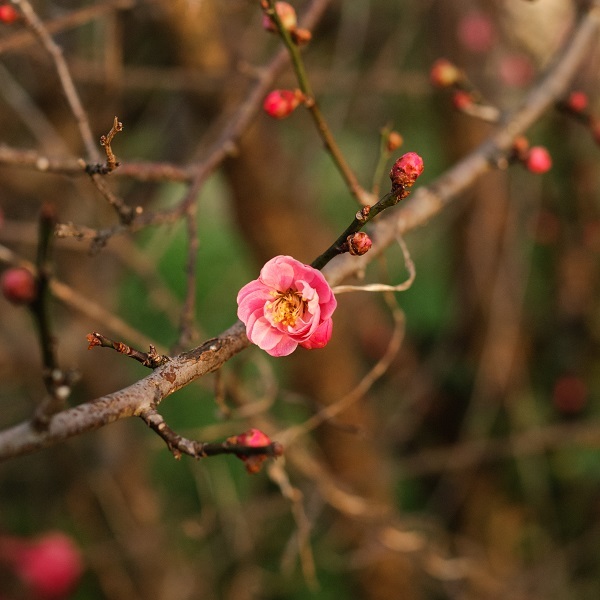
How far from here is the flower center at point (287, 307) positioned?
36.0 inches

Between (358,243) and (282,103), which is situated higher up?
(282,103)

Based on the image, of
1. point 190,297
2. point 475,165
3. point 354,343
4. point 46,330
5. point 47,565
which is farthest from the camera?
point 354,343

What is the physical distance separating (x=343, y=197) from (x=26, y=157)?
455cm

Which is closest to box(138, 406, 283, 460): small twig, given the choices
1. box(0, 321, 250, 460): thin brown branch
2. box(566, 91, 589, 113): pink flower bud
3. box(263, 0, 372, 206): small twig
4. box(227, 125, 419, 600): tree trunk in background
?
box(0, 321, 250, 460): thin brown branch

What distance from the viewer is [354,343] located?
334cm

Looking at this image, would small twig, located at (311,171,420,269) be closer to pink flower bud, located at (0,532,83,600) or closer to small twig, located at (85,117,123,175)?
small twig, located at (85,117,123,175)

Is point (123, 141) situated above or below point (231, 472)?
above

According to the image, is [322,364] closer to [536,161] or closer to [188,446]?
[536,161]

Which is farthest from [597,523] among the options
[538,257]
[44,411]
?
[44,411]

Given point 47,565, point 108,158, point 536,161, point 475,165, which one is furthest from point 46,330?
point 47,565

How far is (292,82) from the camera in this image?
284 centimetres

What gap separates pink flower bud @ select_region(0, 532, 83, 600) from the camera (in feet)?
9.78

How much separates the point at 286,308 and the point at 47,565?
249cm

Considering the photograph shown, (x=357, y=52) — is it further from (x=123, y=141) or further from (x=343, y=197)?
(x=343, y=197)
